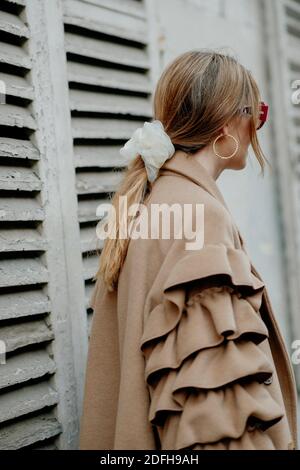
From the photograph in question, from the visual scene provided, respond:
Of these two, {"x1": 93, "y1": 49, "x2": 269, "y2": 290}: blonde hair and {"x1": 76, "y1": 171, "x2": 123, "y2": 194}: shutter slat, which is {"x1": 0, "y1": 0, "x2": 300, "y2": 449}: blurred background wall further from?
{"x1": 93, "y1": 49, "x2": 269, "y2": 290}: blonde hair

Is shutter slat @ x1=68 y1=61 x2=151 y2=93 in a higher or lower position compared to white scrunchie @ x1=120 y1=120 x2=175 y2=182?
higher

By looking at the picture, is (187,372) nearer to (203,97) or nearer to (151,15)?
(203,97)

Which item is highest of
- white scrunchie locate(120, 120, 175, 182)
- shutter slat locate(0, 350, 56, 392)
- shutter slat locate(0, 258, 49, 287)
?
white scrunchie locate(120, 120, 175, 182)

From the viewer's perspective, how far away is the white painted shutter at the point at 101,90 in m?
2.25

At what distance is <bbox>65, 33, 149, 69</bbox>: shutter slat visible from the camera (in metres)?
2.25

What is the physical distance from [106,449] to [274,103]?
2.47 meters

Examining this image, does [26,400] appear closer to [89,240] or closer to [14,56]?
[89,240]

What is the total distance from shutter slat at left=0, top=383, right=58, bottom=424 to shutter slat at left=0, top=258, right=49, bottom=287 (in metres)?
0.37

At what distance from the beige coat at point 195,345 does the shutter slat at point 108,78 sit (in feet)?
2.37

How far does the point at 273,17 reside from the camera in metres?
3.55

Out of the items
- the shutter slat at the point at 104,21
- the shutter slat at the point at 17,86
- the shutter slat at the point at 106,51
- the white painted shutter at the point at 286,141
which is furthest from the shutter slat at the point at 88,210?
the white painted shutter at the point at 286,141

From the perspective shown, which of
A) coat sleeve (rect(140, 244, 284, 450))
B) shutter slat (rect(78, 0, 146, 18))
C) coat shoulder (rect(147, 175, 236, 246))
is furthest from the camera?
shutter slat (rect(78, 0, 146, 18))

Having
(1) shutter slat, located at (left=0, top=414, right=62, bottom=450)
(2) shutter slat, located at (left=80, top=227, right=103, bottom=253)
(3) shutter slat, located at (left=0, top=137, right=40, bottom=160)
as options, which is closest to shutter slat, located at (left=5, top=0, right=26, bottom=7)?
(3) shutter slat, located at (left=0, top=137, right=40, bottom=160)
